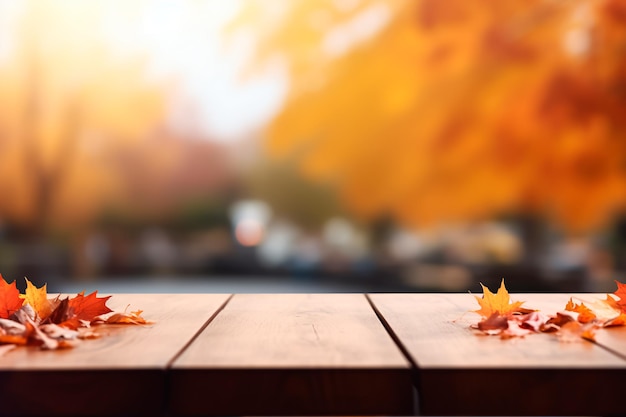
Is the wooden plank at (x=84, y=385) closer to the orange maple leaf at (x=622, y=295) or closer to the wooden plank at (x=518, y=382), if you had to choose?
the wooden plank at (x=518, y=382)

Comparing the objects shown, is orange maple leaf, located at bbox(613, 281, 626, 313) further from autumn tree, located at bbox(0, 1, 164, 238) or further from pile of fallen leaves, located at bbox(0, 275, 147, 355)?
autumn tree, located at bbox(0, 1, 164, 238)

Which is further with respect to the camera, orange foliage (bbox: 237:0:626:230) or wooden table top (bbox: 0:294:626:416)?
orange foliage (bbox: 237:0:626:230)

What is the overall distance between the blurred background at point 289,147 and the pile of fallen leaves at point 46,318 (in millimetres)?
3055

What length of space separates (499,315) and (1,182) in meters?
4.00

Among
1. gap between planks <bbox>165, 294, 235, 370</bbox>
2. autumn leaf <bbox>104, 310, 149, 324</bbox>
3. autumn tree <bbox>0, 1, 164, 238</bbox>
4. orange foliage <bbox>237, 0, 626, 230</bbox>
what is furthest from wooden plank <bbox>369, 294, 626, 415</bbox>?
autumn tree <bbox>0, 1, 164, 238</bbox>

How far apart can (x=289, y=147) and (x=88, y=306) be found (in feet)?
10.9

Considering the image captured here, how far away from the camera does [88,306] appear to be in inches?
29.4

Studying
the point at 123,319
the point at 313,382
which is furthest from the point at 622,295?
the point at 123,319

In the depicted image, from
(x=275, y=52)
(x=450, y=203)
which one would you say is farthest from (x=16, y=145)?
(x=450, y=203)

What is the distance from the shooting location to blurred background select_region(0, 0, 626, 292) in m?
3.75

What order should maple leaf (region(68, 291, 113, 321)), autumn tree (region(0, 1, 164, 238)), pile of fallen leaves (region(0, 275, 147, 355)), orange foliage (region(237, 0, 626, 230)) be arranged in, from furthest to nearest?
autumn tree (region(0, 1, 164, 238))
orange foliage (region(237, 0, 626, 230))
maple leaf (region(68, 291, 113, 321))
pile of fallen leaves (region(0, 275, 147, 355))

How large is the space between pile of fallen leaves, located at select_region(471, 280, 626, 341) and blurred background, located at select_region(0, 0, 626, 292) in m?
2.96

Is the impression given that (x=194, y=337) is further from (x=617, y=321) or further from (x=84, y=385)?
(x=617, y=321)

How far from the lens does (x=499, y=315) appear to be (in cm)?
72
